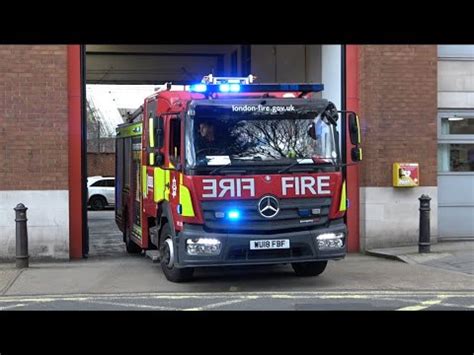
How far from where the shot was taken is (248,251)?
823cm

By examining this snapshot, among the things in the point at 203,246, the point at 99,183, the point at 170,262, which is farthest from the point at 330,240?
the point at 99,183

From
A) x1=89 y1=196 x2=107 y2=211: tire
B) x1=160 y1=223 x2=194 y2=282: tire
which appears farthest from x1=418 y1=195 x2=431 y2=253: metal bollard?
x1=89 y1=196 x2=107 y2=211: tire

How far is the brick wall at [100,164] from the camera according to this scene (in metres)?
39.5

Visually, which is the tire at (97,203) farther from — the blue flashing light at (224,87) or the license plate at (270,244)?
the license plate at (270,244)

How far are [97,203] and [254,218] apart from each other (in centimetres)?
1987

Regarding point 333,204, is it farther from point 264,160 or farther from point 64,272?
point 64,272

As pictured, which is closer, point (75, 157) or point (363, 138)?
point (75, 157)

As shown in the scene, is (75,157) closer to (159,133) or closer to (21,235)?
(21,235)

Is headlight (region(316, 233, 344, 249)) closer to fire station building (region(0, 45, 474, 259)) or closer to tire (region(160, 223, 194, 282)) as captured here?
tire (region(160, 223, 194, 282))

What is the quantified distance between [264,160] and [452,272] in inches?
146

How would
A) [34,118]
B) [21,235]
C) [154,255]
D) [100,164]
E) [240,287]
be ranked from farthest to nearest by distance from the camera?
[100,164]
[34,118]
[21,235]
[154,255]
[240,287]
